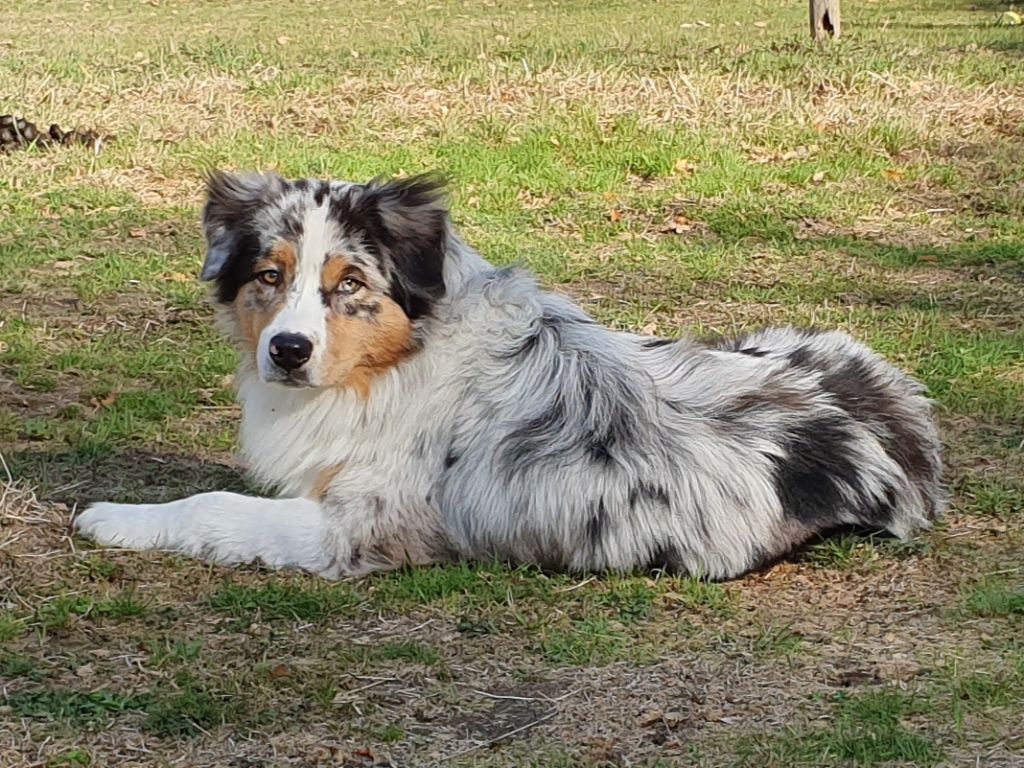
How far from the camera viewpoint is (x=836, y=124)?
1249cm

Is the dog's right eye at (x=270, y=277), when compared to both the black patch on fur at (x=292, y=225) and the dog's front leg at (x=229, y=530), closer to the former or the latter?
the black patch on fur at (x=292, y=225)

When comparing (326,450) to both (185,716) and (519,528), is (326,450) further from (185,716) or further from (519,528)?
(185,716)

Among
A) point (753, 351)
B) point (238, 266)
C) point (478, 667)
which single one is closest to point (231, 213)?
point (238, 266)

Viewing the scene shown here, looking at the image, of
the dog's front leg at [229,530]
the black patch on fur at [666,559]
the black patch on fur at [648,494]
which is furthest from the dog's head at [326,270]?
the black patch on fur at [666,559]

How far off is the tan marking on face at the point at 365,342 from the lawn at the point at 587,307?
0.76 m

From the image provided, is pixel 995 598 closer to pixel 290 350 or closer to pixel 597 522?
pixel 597 522

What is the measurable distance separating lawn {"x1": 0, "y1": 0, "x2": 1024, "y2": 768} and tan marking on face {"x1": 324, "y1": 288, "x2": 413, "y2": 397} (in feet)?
2.49

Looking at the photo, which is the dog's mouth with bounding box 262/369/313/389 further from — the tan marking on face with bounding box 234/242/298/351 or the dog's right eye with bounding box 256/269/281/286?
the dog's right eye with bounding box 256/269/281/286

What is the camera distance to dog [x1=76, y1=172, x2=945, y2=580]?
532 centimetres

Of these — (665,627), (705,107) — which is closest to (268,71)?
(705,107)

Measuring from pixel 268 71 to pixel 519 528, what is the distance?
31.8 ft

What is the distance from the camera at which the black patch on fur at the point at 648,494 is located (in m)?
5.29

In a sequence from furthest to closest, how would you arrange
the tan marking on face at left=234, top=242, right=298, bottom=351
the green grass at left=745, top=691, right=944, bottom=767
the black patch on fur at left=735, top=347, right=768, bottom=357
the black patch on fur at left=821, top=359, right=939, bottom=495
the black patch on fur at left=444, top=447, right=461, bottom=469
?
the black patch on fur at left=735, top=347, right=768, bottom=357 < the black patch on fur at left=821, top=359, right=939, bottom=495 < the black patch on fur at left=444, top=447, right=461, bottom=469 < the tan marking on face at left=234, top=242, right=298, bottom=351 < the green grass at left=745, top=691, right=944, bottom=767

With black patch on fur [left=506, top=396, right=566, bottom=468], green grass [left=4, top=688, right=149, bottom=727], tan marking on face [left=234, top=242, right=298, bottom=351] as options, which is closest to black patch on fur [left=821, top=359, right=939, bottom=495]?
black patch on fur [left=506, top=396, right=566, bottom=468]
